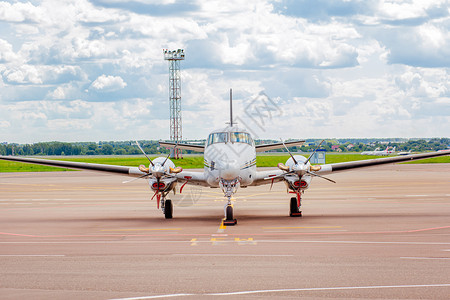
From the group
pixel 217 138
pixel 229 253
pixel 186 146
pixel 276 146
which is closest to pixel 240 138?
pixel 217 138

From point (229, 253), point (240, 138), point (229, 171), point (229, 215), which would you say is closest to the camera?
point (229, 253)

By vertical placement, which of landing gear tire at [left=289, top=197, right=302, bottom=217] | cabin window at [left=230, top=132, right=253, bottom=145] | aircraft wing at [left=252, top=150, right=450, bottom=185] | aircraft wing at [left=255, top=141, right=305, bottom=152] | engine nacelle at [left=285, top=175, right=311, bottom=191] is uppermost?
cabin window at [left=230, top=132, right=253, bottom=145]

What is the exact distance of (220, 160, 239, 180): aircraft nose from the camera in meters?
19.1

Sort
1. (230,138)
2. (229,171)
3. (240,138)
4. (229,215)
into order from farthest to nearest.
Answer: (240,138)
(230,138)
(229,215)
(229,171)

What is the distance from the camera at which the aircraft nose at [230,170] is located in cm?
1910

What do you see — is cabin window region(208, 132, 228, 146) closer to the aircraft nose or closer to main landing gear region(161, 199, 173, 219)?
the aircraft nose

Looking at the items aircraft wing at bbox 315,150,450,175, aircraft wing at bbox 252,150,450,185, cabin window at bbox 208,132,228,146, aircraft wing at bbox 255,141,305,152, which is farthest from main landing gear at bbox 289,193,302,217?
cabin window at bbox 208,132,228,146

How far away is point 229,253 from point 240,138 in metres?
8.42

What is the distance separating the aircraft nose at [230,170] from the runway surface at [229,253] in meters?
1.68

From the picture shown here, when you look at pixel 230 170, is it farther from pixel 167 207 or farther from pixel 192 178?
pixel 167 207

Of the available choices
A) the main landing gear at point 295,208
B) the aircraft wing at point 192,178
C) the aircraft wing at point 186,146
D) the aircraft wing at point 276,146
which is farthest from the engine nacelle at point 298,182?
the aircraft wing at point 186,146

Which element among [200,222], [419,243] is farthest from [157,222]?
[419,243]

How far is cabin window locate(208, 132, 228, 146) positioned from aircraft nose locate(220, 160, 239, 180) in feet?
5.46

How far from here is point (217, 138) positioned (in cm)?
2100
